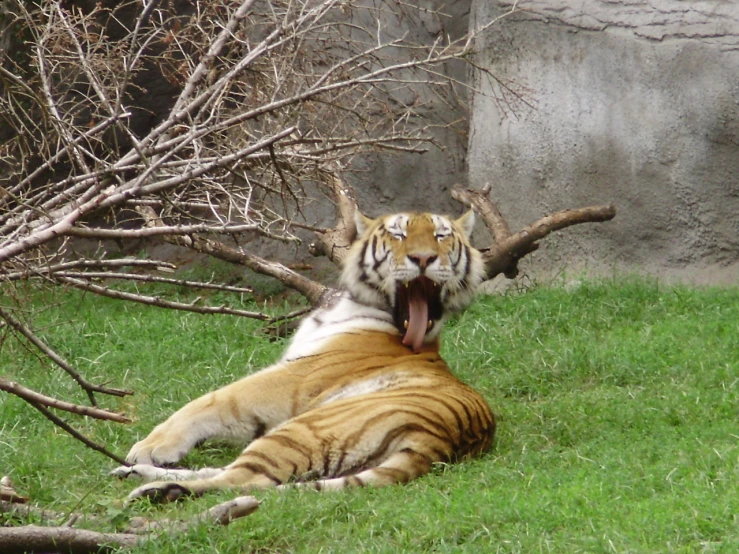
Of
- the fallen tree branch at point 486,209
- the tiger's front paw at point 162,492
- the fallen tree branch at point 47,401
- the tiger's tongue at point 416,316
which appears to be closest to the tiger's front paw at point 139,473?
the tiger's front paw at point 162,492

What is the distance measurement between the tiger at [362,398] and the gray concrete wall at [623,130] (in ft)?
8.26

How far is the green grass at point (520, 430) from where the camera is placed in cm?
398

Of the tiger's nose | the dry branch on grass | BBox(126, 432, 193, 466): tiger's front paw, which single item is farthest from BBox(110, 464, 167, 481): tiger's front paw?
the tiger's nose

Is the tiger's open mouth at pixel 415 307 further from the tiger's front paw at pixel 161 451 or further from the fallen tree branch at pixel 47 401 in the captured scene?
the fallen tree branch at pixel 47 401

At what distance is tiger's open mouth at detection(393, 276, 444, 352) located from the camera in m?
5.77

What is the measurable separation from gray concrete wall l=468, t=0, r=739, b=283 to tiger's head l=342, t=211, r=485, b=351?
2.28m

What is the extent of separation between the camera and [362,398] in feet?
16.9

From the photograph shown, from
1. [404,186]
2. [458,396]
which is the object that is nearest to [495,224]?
[404,186]

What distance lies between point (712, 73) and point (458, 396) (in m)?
4.29

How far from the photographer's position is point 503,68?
30.2 feet

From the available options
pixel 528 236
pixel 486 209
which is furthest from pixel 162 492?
pixel 486 209

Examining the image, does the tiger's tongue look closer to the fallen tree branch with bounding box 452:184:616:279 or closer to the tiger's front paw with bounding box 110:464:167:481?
the tiger's front paw with bounding box 110:464:167:481

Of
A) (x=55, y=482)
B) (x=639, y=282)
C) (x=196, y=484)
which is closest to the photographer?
(x=196, y=484)

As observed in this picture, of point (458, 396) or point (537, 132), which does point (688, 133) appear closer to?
point (537, 132)
